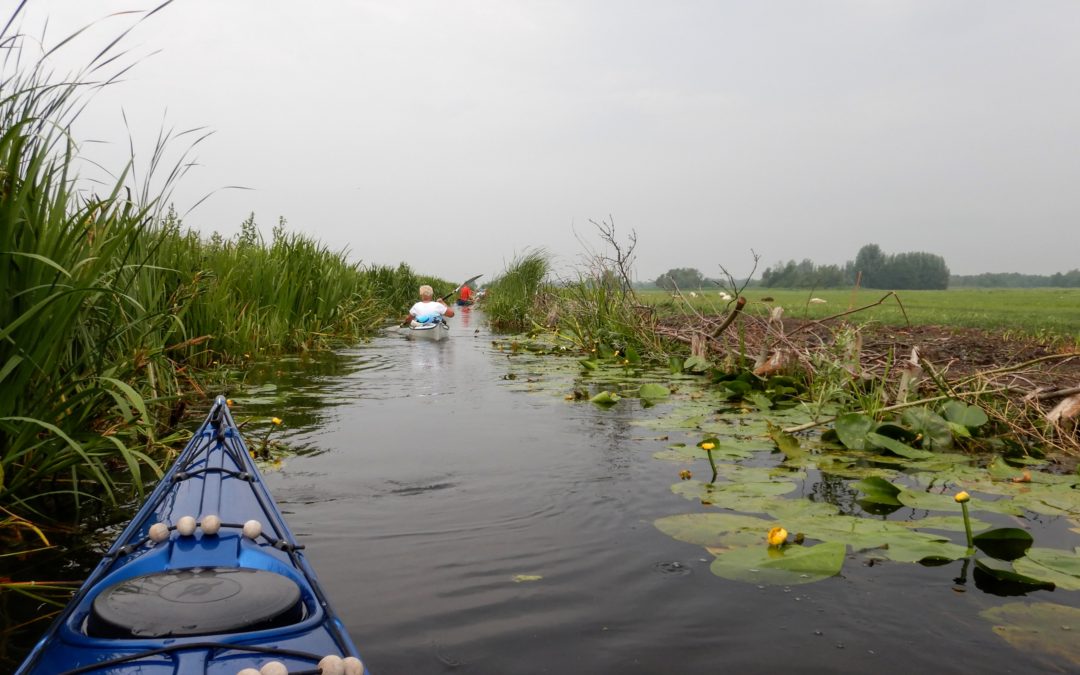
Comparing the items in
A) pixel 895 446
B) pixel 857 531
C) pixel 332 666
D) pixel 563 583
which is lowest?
pixel 563 583

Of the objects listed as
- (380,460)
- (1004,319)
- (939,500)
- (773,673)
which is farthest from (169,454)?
(1004,319)

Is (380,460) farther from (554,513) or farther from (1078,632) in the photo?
(1078,632)

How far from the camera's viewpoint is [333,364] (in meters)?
9.03

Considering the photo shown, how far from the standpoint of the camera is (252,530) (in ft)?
6.38

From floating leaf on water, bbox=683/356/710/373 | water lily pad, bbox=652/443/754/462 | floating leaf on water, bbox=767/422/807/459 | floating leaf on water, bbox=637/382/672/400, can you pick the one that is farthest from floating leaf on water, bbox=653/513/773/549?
floating leaf on water, bbox=683/356/710/373

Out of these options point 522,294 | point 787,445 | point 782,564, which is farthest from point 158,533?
point 522,294

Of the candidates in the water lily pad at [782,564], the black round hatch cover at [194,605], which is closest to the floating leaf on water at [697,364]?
the water lily pad at [782,564]

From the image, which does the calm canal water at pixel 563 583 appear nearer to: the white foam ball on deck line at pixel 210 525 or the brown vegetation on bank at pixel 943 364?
the white foam ball on deck line at pixel 210 525

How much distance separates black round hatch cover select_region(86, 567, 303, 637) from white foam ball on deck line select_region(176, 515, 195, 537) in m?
0.27

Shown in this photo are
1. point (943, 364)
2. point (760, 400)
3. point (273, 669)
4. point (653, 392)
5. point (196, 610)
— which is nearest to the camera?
point (273, 669)

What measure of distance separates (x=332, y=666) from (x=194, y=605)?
0.41 m

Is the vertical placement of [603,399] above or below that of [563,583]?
above

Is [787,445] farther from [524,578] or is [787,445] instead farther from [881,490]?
[524,578]

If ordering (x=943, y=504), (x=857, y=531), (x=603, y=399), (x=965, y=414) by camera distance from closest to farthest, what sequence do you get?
(x=857, y=531) < (x=943, y=504) < (x=965, y=414) < (x=603, y=399)
